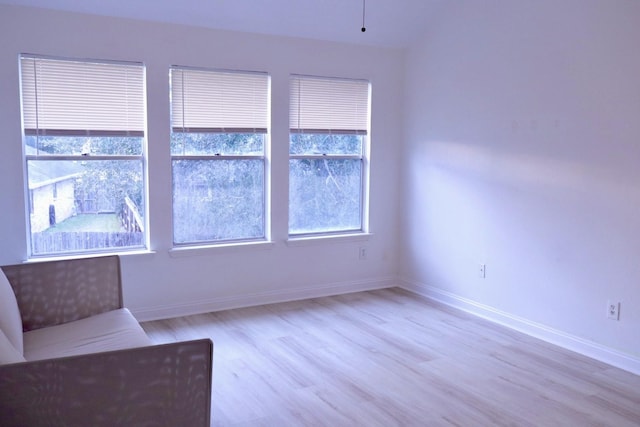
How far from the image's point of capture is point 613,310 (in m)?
3.61

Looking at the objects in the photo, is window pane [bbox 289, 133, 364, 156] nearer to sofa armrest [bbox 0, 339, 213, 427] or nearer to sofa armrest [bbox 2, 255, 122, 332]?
sofa armrest [bbox 2, 255, 122, 332]

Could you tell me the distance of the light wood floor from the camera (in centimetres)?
292

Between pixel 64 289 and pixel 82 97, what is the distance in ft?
5.45

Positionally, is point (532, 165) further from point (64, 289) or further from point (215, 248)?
point (64, 289)

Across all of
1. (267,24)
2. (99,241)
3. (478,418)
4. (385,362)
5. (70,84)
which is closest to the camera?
(478,418)

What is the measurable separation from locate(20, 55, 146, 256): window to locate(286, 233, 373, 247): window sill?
1345 millimetres

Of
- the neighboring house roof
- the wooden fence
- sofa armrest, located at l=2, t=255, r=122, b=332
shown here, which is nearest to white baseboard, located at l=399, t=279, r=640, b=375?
the wooden fence

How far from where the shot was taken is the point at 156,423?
77.5 inches

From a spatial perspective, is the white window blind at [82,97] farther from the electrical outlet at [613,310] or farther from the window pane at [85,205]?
the electrical outlet at [613,310]

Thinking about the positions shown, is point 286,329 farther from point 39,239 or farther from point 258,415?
point 39,239

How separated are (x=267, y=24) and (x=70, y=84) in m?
1.62

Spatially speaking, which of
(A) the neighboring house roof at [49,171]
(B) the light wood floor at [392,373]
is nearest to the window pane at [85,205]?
(A) the neighboring house roof at [49,171]

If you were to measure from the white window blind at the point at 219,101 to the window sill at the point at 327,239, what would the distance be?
3.40ft

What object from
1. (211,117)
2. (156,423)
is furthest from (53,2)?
(156,423)
